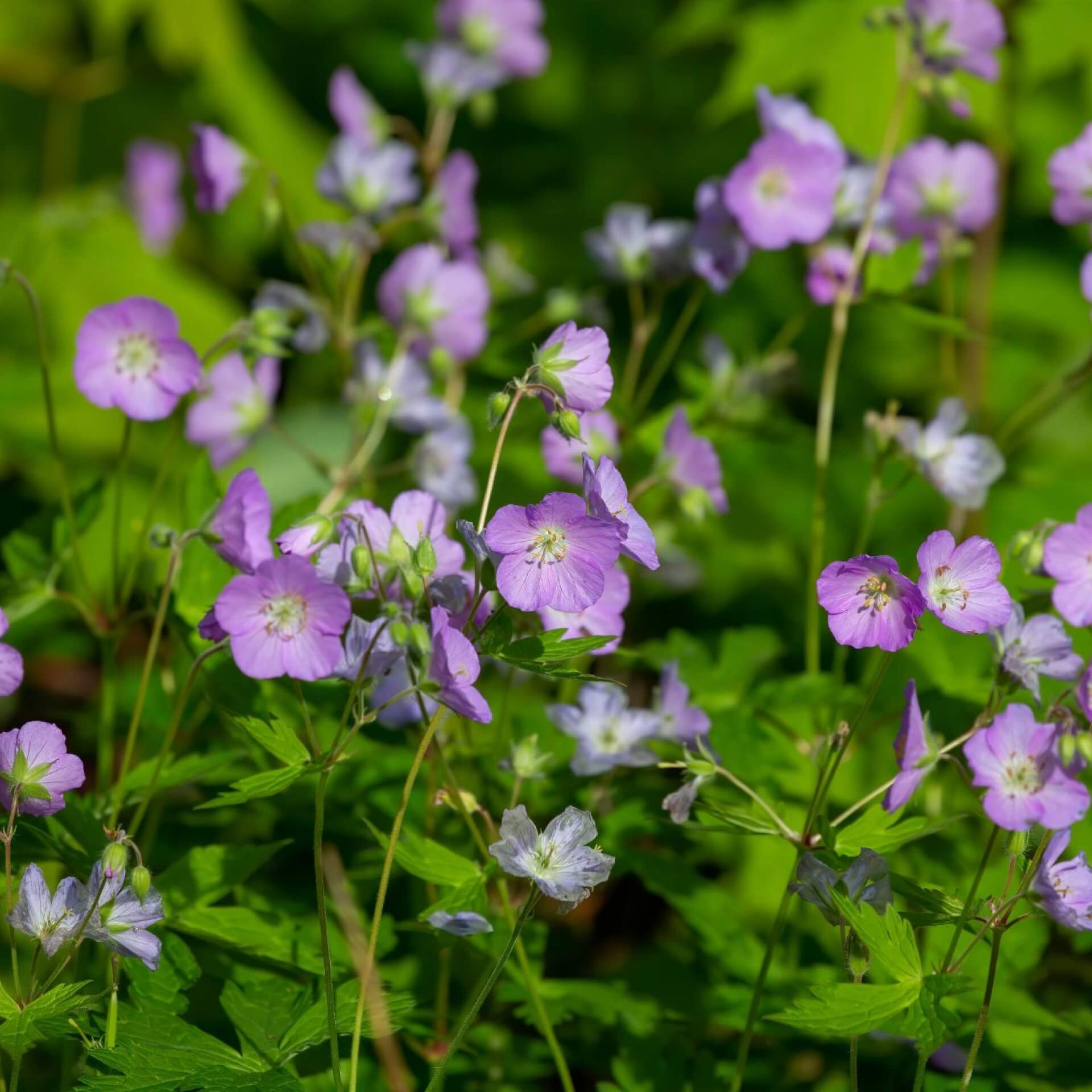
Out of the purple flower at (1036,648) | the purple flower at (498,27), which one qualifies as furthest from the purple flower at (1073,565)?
the purple flower at (498,27)

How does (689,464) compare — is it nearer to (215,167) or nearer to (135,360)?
(135,360)

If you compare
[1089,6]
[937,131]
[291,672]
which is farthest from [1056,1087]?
[937,131]

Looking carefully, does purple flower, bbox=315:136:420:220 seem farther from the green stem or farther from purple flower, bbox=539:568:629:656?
the green stem

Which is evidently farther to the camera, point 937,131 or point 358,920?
point 937,131

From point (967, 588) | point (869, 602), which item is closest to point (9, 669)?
point (869, 602)

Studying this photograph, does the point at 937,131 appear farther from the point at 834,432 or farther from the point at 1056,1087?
the point at 1056,1087

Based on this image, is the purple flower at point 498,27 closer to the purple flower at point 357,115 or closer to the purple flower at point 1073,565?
the purple flower at point 357,115
